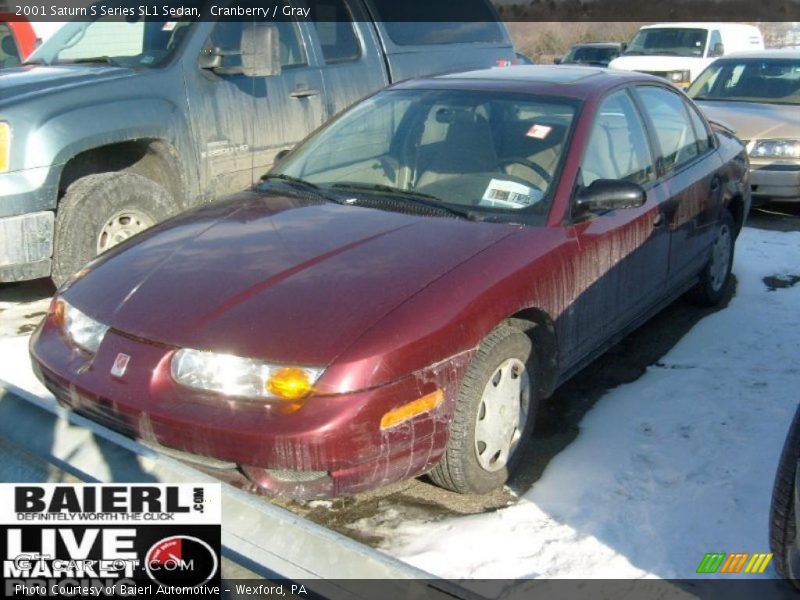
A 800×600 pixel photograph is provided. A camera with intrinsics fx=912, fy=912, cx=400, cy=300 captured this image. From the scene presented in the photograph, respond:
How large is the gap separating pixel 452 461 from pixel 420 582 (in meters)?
1.04

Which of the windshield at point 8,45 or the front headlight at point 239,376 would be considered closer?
the front headlight at point 239,376

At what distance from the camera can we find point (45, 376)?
132 inches

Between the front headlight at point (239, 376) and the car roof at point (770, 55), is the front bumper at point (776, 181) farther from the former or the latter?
the front headlight at point (239, 376)

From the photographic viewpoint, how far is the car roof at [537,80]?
4348mm

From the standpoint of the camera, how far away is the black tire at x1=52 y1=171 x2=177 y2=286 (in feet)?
16.2

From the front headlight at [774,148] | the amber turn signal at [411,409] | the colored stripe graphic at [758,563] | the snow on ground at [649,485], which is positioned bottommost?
the snow on ground at [649,485]

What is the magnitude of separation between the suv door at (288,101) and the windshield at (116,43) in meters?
0.62

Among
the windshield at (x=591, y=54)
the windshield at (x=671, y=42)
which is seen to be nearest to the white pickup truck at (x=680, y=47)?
the windshield at (x=671, y=42)

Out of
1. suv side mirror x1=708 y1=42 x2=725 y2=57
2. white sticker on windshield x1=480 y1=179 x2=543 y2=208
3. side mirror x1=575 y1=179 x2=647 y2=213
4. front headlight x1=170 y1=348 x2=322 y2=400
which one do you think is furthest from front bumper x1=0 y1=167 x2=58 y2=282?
suv side mirror x1=708 y1=42 x2=725 y2=57

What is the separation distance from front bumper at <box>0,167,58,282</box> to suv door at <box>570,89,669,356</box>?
2800 mm

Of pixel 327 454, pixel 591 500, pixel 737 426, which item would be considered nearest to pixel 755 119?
pixel 737 426

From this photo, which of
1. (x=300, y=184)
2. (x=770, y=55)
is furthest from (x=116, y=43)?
(x=770, y=55)

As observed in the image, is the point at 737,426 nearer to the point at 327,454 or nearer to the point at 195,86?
the point at 327,454

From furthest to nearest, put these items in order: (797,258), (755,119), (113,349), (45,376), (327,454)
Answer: (755,119), (797,258), (45,376), (113,349), (327,454)
